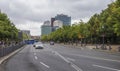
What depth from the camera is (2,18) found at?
63500mm

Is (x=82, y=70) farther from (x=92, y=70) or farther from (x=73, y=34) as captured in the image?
(x=73, y=34)

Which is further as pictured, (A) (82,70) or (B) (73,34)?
(B) (73,34)

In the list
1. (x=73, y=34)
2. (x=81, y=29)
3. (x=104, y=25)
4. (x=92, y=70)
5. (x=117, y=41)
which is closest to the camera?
(x=92, y=70)

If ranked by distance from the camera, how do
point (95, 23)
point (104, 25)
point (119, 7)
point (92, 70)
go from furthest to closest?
point (95, 23) < point (104, 25) < point (119, 7) < point (92, 70)

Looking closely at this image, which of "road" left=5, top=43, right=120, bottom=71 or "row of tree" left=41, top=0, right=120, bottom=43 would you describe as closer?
"road" left=5, top=43, right=120, bottom=71

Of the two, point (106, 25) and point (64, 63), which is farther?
point (106, 25)

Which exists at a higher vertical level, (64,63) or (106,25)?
(106,25)

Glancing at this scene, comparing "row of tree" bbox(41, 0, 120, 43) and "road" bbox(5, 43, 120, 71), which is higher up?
"row of tree" bbox(41, 0, 120, 43)

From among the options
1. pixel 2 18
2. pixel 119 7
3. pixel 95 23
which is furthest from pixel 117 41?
pixel 119 7

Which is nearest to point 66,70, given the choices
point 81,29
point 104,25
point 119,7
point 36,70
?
point 36,70

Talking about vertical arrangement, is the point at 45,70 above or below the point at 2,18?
below

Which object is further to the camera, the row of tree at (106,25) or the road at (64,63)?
the row of tree at (106,25)

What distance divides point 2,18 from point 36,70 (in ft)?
142

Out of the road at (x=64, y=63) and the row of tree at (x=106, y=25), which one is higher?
the row of tree at (x=106, y=25)
